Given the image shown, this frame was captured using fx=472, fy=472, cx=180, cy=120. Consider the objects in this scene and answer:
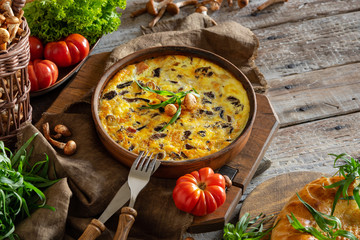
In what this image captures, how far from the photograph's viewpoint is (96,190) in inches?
116

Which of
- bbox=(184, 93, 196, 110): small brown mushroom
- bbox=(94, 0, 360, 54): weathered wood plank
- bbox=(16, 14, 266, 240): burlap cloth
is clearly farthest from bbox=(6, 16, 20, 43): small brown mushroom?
bbox=(94, 0, 360, 54): weathered wood plank

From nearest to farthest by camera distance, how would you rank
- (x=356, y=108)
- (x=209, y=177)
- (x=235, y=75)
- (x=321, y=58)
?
(x=209, y=177)
(x=235, y=75)
(x=356, y=108)
(x=321, y=58)

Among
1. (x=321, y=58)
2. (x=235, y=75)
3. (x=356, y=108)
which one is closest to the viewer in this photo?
(x=235, y=75)

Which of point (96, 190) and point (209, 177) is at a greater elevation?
point (209, 177)

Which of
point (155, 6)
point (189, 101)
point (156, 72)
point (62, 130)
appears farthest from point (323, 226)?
point (155, 6)

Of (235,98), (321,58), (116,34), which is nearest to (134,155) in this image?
(235,98)

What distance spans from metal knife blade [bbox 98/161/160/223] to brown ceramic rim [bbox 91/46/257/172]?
19 cm

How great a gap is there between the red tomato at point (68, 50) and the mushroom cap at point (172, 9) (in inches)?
42.4

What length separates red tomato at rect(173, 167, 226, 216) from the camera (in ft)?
9.10

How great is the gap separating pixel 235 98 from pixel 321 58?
1.35 metres

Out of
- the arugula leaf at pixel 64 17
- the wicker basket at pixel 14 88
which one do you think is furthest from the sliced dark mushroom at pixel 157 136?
the arugula leaf at pixel 64 17

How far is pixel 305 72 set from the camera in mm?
4191

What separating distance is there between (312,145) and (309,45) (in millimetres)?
1174

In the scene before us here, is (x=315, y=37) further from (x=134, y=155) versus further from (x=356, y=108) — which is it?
(x=134, y=155)
